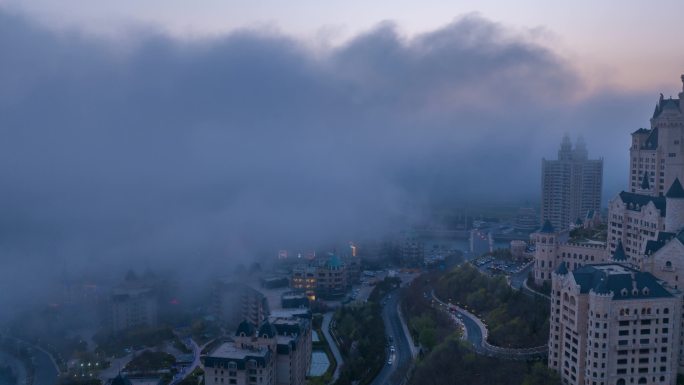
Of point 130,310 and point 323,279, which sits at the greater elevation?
point 323,279

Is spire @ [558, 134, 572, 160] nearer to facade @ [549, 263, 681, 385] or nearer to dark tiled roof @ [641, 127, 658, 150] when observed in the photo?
dark tiled roof @ [641, 127, 658, 150]

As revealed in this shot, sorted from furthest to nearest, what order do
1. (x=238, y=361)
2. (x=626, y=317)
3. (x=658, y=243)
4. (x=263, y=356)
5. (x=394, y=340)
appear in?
1. (x=394, y=340)
2. (x=263, y=356)
3. (x=238, y=361)
4. (x=658, y=243)
5. (x=626, y=317)

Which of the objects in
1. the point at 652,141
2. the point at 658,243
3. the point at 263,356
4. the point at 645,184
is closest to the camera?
the point at 658,243

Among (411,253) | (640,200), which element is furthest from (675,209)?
(411,253)

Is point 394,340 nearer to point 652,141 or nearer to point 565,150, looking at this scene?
point 652,141

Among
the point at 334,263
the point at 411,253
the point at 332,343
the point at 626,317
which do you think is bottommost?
the point at 332,343

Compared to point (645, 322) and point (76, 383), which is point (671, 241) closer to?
point (645, 322)
